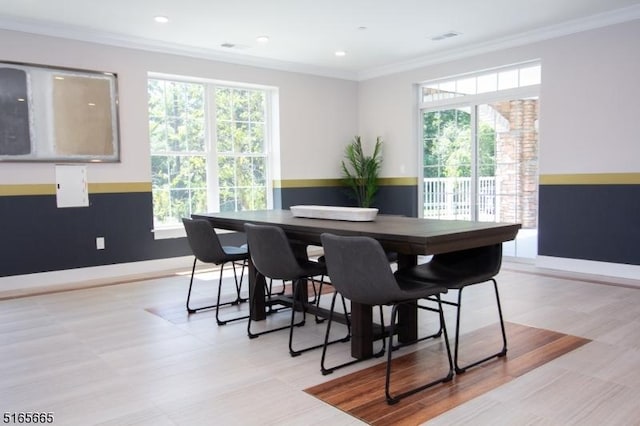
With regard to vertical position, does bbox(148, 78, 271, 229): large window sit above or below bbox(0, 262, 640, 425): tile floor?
above

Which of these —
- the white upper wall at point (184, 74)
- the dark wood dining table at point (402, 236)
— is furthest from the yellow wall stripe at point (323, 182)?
the dark wood dining table at point (402, 236)

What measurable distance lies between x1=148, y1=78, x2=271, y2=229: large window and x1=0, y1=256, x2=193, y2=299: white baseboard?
0.51 m

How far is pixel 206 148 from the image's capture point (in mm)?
6668

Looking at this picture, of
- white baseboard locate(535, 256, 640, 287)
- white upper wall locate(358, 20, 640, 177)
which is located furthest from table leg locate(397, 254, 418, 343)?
white upper wall locate(358, 20, 640, 177)

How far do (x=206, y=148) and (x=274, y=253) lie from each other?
3.88m

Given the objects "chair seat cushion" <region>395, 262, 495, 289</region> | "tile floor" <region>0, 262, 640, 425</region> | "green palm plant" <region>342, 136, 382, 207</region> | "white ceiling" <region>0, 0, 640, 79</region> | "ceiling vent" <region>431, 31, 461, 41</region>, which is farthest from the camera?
"green palm plant" <region>342, 136, 382, 207</region>

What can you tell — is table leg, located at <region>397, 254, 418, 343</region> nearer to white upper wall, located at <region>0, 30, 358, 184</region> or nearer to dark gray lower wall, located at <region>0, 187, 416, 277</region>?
dark gray lower wall, located at <region>0, 187, 416, 277</region>

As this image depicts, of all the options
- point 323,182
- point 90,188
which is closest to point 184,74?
point 90,188

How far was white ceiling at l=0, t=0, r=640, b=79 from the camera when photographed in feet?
15.9

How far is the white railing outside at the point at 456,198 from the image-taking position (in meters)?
6.62

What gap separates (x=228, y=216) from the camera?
4.12 m

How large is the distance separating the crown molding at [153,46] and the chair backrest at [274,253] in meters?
3.66

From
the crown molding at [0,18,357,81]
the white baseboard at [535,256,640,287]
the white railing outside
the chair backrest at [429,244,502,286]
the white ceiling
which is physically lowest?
the white baseboard at [535,256,640,287]

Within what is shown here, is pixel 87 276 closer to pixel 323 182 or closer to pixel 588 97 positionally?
pixel 323 182
